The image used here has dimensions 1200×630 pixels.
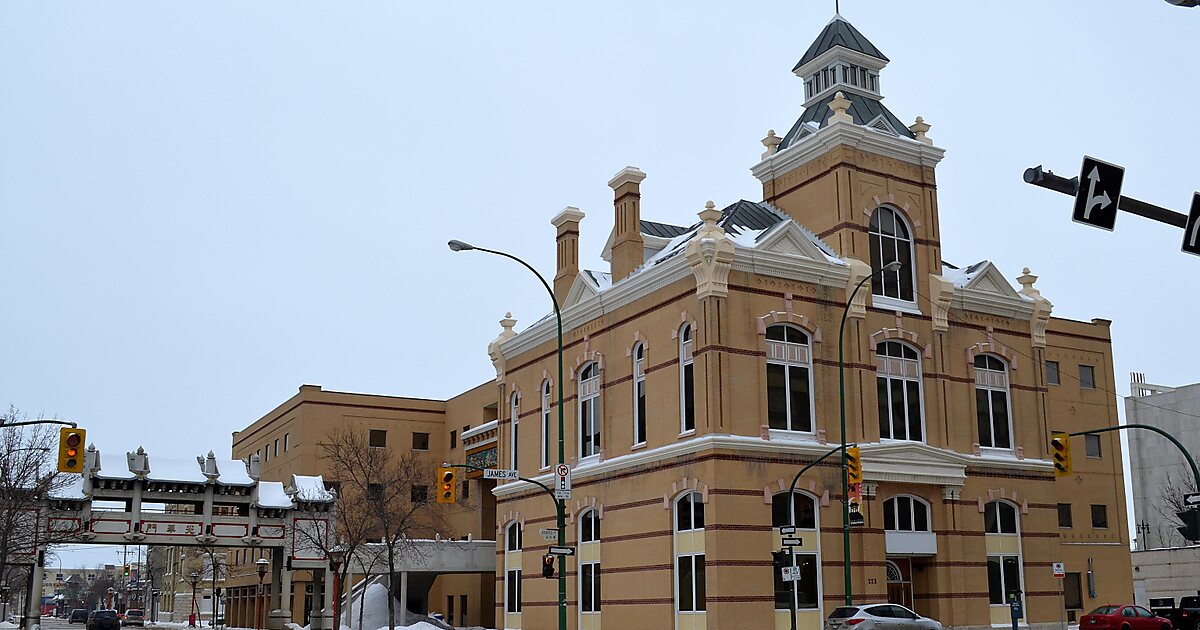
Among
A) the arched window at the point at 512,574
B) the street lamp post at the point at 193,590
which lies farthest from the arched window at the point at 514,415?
the street lamp post at the point at 193,590

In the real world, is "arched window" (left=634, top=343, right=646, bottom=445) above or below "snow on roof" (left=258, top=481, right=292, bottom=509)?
above

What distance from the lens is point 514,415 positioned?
48531 millimetres

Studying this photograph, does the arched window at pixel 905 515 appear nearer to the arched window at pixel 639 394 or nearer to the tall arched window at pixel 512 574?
the arched window at pixel 639 394

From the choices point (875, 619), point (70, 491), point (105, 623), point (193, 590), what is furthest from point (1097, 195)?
point (193, 590)

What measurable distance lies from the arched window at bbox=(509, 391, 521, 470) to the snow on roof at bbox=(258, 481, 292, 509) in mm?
10770

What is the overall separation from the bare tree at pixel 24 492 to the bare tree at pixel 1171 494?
75.8 metres

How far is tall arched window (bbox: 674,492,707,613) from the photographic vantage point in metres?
35.3

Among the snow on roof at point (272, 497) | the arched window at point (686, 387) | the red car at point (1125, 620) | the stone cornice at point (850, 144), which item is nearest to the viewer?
the arched window at point (686, 387)

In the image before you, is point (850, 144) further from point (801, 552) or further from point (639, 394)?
point (801, 552)

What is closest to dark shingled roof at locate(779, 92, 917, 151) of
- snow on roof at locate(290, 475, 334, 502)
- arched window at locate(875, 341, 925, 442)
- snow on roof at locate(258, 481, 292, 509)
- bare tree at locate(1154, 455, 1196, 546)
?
arched window at locate(875, 341, 925, 442)

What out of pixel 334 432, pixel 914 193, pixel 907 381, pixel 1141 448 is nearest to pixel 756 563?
pixel 907 381

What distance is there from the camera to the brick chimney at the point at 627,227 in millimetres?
42188

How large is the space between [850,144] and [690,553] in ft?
49.1

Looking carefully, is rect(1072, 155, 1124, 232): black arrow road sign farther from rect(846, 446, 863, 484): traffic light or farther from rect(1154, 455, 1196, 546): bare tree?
rect(1154, 455, 1196, 546): bare tree
